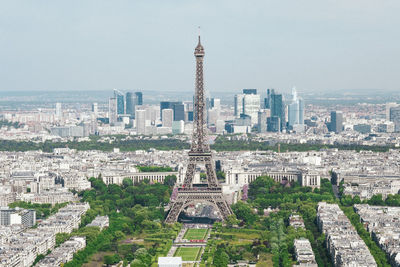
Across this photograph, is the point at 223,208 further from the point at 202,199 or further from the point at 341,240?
the point at 341,240

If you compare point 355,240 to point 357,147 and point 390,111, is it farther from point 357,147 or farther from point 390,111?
point 390,111

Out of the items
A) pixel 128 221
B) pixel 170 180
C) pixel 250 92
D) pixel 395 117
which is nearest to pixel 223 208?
pixel 128 221

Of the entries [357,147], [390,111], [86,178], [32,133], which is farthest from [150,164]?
[390,111]

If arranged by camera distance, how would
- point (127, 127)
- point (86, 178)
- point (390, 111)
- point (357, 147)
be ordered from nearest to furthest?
point (86, 178) → point (357, 147) → point (390, 111) → point (127, 127)

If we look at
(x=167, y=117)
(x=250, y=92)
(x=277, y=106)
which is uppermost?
(x=250, y=92)

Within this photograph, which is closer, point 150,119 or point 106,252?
point 106,252

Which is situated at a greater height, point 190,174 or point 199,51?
point 199,51

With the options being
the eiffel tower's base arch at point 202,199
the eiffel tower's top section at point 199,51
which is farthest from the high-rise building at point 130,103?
the eiffel tower's base arch at point 202,199

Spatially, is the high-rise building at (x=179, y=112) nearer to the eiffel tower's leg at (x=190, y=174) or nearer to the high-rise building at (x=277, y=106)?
the high-rise building at (x=277, y=106)
